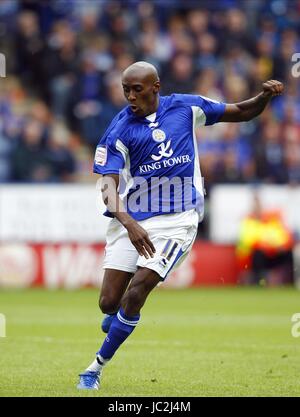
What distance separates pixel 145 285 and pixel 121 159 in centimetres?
103

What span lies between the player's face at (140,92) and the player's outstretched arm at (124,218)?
0.58m

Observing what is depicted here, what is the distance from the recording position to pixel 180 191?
844 centimetres

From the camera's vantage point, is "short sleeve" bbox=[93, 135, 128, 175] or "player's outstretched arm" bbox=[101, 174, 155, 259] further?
"short sleeve" bbox=[93, 135, 128, 175]

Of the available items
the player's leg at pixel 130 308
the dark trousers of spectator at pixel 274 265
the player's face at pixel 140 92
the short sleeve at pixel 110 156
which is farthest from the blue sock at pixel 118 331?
the dark trousers of spectator at pixel 274 265

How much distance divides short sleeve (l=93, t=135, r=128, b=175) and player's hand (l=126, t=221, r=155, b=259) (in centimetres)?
49

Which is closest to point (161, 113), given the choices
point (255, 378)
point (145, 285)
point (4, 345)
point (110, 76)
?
point (145, 285)

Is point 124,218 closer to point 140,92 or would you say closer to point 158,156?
point 158,156

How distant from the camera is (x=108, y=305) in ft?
27.6

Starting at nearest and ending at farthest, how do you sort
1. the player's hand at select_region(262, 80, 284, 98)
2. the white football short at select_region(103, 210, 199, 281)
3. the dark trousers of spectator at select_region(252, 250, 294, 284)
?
1. the white football short at select_region(103, 210, 199, 281)
2. the player's hand at select_region(262, 80, 284, 98)
3. the dark trousers of spectator at select_region(252, 250, 294, 284)

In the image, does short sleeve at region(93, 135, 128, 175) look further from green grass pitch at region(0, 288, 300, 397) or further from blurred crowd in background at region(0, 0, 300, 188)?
blurred crowd in background at region(0, 0, 300, 188)

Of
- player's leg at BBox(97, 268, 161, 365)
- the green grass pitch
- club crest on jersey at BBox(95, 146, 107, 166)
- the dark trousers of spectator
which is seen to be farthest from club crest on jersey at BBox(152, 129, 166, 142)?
the dark trousers of spectator

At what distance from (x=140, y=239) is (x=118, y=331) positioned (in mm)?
737

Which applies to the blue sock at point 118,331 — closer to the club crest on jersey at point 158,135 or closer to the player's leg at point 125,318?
the player's leg at point 125,318

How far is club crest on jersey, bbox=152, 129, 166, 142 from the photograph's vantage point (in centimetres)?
828
